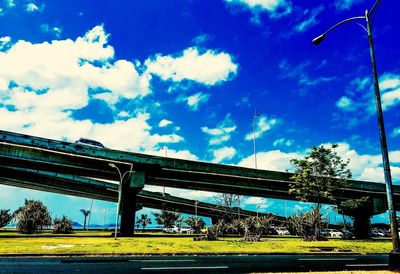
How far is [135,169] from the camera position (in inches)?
1791

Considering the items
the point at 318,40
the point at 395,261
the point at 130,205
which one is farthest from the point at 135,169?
the point at 395,261

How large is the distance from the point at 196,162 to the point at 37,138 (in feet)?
74.6

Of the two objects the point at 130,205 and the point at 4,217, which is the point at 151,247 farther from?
the point at 4,217

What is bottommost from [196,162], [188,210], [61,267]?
[61,267]

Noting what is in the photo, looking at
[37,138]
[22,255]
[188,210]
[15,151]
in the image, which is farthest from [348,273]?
[188,210]

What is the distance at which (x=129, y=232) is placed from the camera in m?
44.3

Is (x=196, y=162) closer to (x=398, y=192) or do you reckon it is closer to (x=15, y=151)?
(x=15, y=151)

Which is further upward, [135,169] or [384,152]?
[135,169]

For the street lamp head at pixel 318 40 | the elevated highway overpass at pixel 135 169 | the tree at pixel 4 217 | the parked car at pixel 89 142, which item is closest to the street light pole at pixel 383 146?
the street lamp head at pixel 318 40

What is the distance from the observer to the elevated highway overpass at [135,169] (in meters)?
Answer: 41.8

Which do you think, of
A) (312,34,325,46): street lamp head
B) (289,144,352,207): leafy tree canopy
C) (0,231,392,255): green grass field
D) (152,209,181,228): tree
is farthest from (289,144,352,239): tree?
(152,209,181,228): tree

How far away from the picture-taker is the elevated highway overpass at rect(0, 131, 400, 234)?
41844 mm

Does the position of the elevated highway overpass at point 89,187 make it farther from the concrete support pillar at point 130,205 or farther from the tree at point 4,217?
the concrete support pillar at point 130,205

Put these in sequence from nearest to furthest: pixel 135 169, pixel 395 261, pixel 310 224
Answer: pixel 395 261 < pixel 310 224 < pixel 135 169
